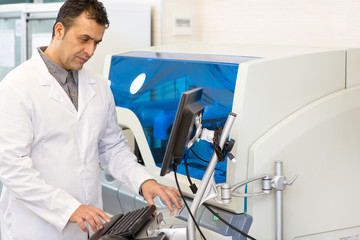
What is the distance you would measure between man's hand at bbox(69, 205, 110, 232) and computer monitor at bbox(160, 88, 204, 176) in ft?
0.77

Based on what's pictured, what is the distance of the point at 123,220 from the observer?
1.34 metres

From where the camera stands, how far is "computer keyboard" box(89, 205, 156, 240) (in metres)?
1.24

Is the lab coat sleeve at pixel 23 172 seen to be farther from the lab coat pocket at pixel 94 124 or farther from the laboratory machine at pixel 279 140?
the laboratory machine at pixel 279 140

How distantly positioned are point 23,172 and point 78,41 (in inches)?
16.3

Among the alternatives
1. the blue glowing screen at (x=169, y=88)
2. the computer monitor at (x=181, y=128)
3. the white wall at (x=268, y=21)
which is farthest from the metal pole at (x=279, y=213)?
the white wall at (x=268, y=21)

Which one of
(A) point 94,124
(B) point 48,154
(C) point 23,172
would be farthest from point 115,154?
(C) point 23,172

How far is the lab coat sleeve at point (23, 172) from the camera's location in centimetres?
146

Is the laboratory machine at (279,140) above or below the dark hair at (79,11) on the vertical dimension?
below

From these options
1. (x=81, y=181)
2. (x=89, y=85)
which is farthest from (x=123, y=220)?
(x=89, y=85)

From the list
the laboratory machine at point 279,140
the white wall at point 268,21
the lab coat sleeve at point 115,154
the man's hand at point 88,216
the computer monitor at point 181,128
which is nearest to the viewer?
the computer monitor at point 181,128

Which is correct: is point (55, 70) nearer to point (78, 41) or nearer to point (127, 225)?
point (78, 41)

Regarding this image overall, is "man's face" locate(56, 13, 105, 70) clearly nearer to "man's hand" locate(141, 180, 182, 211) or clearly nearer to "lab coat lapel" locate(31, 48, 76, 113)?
"lab coat lapel" locate(31, 48, 76, 113)

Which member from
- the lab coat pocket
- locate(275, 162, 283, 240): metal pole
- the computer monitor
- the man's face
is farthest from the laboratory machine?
the man's face

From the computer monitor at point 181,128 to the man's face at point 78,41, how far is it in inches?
17.2
